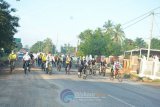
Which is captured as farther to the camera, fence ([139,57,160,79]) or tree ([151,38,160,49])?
tree ([151,38,160,49])

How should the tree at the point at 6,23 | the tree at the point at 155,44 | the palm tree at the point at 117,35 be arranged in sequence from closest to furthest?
the tree at the point at 6,23
the palm tree at the point at 117,35
the tree at the point at 155,44

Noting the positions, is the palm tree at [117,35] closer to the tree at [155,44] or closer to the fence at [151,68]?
the tree at [155,44]

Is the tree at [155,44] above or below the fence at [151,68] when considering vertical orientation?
above

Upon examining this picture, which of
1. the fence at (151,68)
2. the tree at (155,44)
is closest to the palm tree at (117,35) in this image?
the tree at (155,44)

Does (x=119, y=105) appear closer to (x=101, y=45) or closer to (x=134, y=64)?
(x=134, y=64)

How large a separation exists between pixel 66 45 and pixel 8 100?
462 feet

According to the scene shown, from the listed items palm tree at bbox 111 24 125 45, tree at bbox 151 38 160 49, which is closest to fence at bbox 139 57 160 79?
palm tree at bbox 111 24 125 45

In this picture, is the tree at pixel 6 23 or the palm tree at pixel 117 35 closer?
the tree at pixel 6 23

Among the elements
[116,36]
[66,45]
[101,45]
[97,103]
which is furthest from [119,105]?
[66,45]

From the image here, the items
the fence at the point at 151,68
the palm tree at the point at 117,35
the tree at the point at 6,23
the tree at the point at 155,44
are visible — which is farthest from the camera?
the tree at the point at 155,44

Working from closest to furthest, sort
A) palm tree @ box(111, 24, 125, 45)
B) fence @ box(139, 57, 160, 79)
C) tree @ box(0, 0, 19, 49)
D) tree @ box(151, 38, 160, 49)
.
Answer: tree @ box(0, 0, 19, 49) → fence @ box(139, 57, 160, 79) → palm tree @ box(111, 24, 125, 45) → tree @ box(151, 38, 160, 49)

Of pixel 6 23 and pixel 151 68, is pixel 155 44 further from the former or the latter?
pixel 6 23

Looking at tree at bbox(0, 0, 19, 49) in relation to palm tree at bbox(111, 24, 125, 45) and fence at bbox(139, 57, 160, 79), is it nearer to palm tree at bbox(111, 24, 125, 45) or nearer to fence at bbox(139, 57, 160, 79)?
fence at bbox(139, 57, 160, 79)

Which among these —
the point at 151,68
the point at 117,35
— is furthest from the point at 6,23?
the point at 117,35
